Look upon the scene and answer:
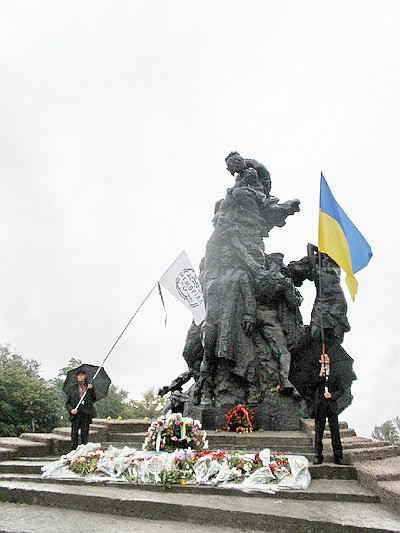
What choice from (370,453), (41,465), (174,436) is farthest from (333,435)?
(41,465)

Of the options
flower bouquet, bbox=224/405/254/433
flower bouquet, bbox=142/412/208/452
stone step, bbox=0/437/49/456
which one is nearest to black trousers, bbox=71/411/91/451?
stone step, bbox=0/437/49/456

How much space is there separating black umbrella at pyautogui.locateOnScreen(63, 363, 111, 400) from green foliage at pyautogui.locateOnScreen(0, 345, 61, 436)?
15.0 metres

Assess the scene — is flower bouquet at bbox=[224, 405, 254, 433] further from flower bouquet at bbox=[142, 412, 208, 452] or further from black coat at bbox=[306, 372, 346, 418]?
black coat at bbox=[306, 372, 346, 418]

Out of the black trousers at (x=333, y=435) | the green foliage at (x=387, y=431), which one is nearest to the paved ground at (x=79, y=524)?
the black trousers at (x=333, y=435)

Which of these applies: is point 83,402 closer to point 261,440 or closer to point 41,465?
point 41,465

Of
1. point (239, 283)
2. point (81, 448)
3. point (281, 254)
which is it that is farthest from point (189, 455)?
point (281, 254)

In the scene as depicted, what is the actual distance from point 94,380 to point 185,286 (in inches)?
100

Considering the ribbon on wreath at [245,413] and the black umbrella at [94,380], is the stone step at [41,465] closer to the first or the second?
the black umbrella at [94,380]

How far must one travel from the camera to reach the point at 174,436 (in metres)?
6.43

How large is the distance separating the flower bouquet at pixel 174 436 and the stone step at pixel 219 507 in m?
1.07

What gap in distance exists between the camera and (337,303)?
9586 mm

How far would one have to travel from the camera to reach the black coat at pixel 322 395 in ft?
19.6

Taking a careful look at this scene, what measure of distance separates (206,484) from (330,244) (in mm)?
3955

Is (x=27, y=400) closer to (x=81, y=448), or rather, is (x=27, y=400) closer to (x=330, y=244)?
(x=81, y=448)
